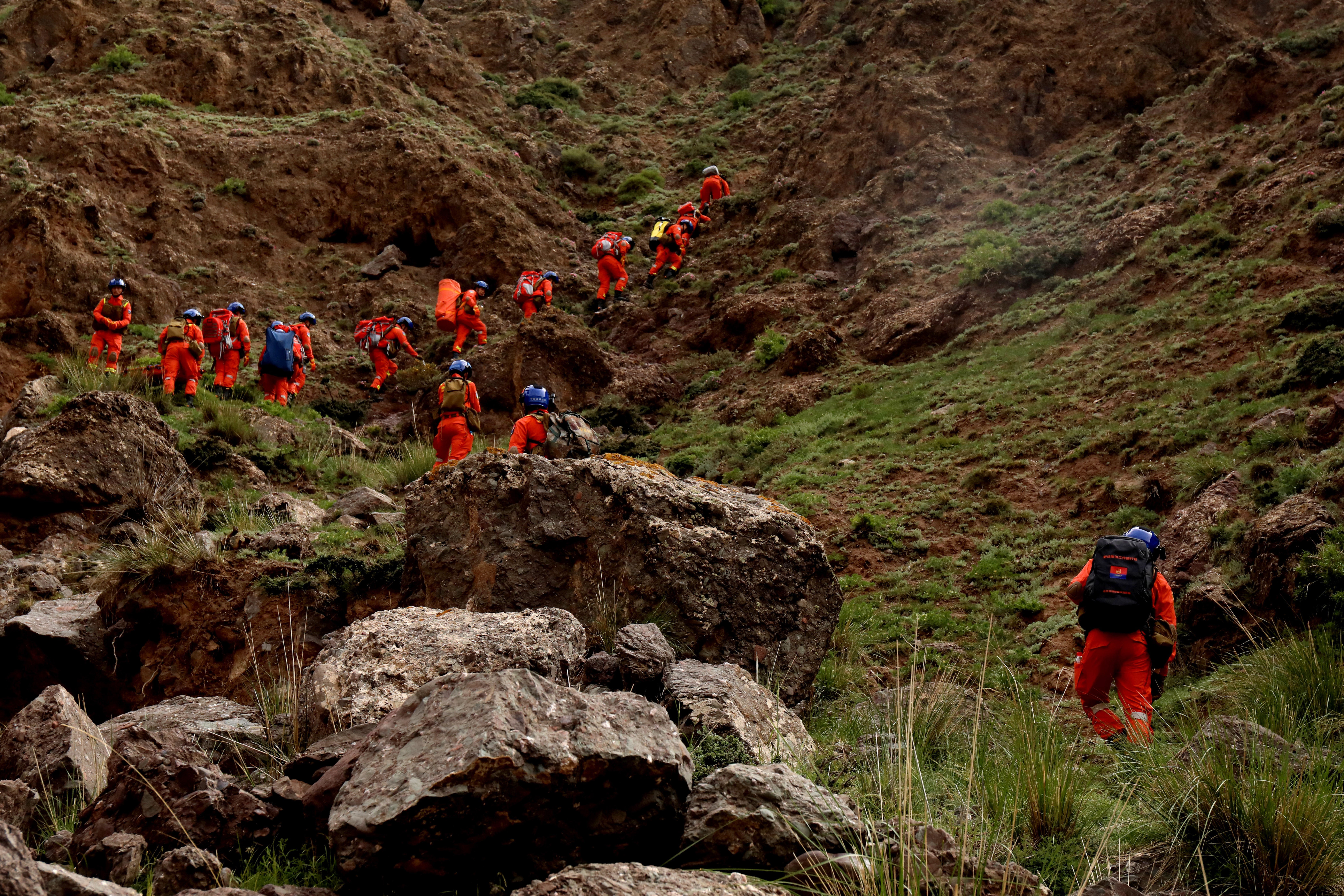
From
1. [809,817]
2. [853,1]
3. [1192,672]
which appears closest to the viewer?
[809,817]

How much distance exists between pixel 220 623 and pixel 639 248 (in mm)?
20263

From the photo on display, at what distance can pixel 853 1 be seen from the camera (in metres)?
37.1

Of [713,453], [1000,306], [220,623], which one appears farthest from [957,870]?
[1000,306]

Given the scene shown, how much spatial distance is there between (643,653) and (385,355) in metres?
15.4

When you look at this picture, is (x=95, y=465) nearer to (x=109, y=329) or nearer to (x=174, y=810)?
(x=109, y=329)

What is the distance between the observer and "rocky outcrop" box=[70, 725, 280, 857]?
3.49 m

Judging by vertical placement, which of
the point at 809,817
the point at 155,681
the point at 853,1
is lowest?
the point at 155,681

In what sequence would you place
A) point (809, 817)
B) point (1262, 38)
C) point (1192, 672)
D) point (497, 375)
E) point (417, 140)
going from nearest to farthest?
point (809, 817) → point (1192, 672) → point (497, 375) → point (1262, 38) → point (417, 140)

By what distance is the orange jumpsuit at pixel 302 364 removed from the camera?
56.0 ft

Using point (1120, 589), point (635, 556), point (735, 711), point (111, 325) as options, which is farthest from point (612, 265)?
point (735, 711)

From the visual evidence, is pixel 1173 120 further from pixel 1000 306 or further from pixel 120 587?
pixel 120 587

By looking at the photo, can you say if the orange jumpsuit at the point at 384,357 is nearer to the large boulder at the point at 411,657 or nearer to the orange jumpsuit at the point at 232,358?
the orange jumpsuit at the point at 232,358

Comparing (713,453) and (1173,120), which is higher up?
→ (1173,120)

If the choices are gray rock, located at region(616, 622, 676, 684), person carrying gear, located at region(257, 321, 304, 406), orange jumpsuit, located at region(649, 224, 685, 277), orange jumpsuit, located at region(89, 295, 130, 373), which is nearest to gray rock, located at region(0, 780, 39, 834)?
gray rock, located at region(616, 622, 676, 684)
